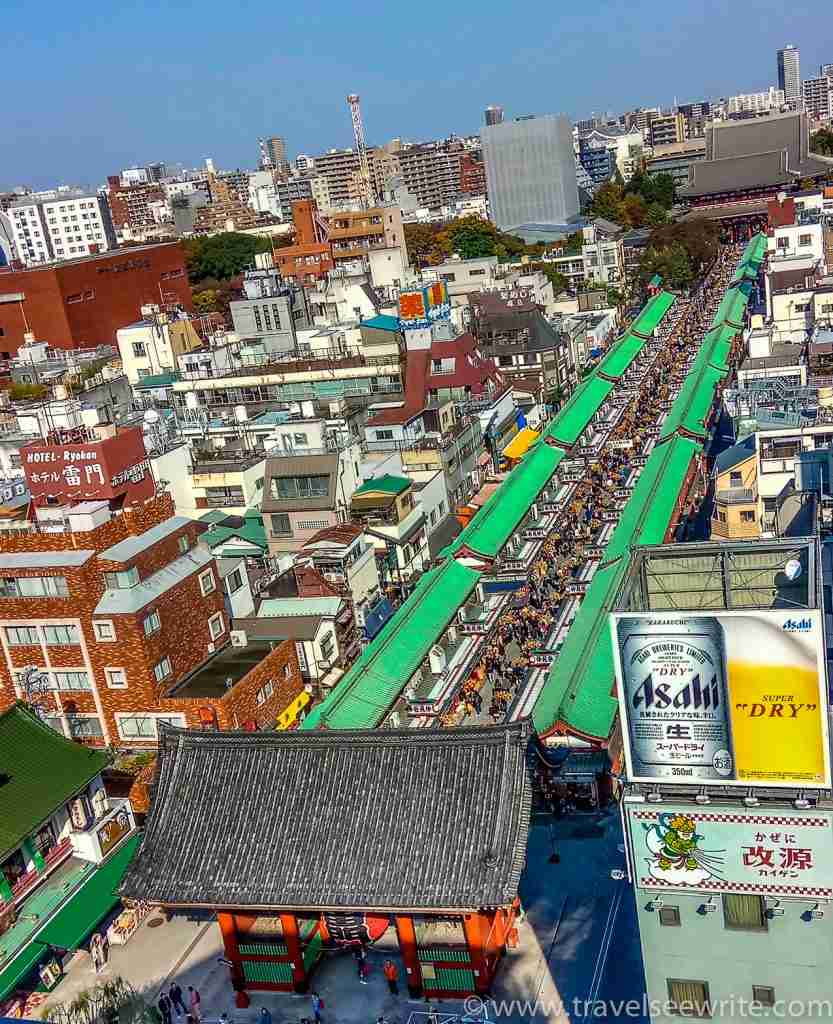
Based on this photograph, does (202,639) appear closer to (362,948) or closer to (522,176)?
(362,948)

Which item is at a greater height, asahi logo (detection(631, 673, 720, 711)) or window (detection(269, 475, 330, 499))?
asahi logo (detection(631, 673, 720, 711))

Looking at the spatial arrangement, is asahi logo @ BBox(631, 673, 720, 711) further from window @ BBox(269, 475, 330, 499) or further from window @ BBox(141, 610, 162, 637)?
window @ BBox(269, 475, 330, 499)

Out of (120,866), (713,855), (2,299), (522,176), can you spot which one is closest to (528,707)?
(120,866)

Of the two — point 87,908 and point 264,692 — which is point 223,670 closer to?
point 264,692

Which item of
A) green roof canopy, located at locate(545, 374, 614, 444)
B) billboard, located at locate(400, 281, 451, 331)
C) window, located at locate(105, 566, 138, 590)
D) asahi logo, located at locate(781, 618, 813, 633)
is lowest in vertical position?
green roof canopy, located at locate(545, 374, 614, 444)

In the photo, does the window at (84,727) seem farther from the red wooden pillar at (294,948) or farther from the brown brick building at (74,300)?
the brown brick building at (74,300)

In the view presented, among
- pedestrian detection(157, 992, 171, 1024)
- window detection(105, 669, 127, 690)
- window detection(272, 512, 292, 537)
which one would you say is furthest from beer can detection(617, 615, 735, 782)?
window detection(272, 512, 292, 537)


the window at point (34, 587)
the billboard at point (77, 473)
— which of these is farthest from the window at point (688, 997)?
the billboard at point (77, 473)
